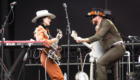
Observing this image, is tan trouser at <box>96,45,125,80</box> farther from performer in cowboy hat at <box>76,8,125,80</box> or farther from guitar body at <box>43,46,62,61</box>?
guitar body at <box>43,46,62,61</box>

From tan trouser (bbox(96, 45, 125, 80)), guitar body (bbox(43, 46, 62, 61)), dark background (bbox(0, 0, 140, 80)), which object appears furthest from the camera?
dark background (bbox(0, 0, 140, 80))

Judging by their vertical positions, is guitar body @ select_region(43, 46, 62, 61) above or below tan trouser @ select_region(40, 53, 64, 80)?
above

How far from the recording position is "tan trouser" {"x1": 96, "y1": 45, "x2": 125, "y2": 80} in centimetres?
396

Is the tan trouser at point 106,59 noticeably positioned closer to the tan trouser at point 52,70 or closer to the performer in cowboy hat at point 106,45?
the performer in cowboy hat at point 106,45

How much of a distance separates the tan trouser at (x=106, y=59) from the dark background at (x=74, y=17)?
3.67 metres

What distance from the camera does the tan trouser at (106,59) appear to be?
3957mm

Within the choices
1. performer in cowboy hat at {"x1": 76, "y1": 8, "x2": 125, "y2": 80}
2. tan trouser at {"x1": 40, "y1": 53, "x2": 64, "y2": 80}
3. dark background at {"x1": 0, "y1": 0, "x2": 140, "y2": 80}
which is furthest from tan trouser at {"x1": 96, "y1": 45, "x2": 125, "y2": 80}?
dark background at {"x1": 0, "y1": 0, "x2": 140, "y2": 80}

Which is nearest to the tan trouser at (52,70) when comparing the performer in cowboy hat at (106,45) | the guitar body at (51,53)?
the guitar body at (51,53)

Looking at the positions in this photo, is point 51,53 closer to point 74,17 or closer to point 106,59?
point 106,59

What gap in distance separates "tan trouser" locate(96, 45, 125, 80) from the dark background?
3.67 m

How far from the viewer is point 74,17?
309 inches

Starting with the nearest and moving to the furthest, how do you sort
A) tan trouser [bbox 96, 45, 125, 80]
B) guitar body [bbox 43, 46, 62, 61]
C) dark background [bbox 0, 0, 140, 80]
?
tan trouser [bbox 96, 45, 125, 80] < guitar body [bbox 43, 46, 62, 61] < dark background [bbox 0, 0, 140, 80]

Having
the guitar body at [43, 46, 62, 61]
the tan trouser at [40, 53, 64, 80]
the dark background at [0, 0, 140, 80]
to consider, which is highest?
the dark background at [0, 0, 140, 80]

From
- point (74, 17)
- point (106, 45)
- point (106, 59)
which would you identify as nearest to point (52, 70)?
point (106, 59)
